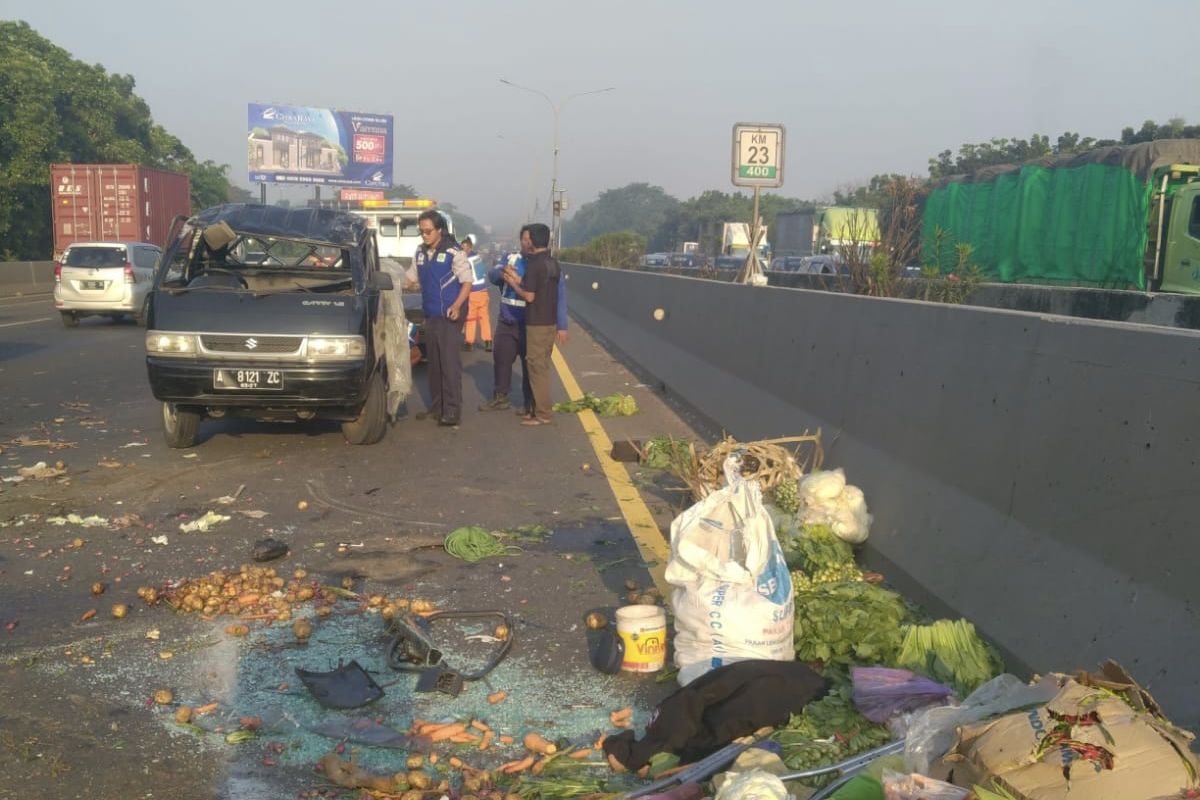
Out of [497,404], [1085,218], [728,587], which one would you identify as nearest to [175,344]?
[497,404]

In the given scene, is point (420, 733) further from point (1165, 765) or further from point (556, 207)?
point (556, 207)

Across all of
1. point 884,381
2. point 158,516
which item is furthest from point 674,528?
point 158,516

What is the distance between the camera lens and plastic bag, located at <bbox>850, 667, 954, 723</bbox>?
13.2 feet

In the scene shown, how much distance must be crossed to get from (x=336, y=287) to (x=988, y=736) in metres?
8.50

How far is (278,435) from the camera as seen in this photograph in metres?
10.7

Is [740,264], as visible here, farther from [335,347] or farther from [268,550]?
[268,550]

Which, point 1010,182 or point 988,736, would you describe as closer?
point 988,736

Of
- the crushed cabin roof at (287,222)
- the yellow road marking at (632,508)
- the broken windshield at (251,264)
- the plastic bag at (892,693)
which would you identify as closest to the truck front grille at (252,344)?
the broken windshield at (251,264)

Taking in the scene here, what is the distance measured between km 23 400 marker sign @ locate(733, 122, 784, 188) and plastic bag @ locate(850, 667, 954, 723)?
11.9 metres

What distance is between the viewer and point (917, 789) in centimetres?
289

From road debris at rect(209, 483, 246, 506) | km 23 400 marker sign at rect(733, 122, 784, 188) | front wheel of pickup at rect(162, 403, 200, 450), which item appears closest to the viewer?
road debris at rect(209, 483, 246, 506)

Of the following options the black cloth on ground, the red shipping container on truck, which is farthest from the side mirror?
the red shipping container on truck

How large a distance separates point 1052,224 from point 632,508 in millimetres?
20254

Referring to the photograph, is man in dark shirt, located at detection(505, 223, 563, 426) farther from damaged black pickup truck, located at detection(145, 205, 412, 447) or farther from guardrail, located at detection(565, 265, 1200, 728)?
guardrail, located at detection(565, 265, 1200, 728)
